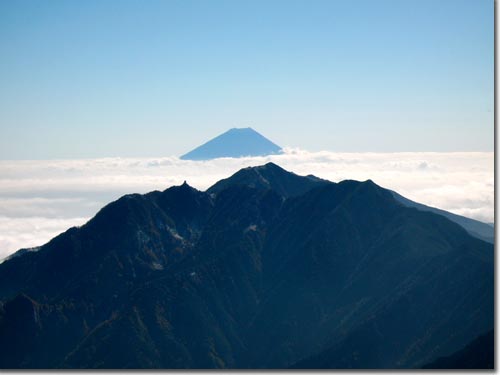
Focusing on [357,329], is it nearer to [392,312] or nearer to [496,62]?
[392,312]

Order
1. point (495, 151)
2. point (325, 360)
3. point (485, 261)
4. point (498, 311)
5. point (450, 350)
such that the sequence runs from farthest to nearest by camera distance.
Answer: point (485, 261) < point (325, 360) < point (450, 350) < point (498, 311) < point (495, 151)

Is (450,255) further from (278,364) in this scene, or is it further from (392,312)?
(278,364)

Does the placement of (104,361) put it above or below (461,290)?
below

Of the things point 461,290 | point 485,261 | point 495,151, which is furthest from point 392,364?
point 495,151

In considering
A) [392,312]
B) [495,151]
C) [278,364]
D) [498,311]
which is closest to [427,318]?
[392,312]

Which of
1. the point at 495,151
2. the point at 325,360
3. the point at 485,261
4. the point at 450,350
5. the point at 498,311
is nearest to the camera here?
the point at 495,151

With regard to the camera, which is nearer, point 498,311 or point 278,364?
point 498,311

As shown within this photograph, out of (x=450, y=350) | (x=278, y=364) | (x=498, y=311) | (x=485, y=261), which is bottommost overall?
(x=278, y=364)
